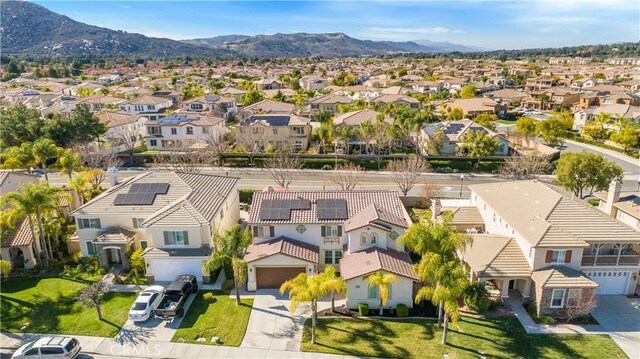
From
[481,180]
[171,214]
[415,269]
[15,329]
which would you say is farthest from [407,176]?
[15,329]

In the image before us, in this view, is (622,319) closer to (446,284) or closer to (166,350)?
(446,284)

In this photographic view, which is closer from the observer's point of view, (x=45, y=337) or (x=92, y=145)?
(x=45, y=337)

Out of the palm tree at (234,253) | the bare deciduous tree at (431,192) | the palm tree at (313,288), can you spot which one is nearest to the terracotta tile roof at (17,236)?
the palm tree at (234,253)

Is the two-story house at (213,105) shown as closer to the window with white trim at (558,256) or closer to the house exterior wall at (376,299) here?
the house exterior wall at (376,299)

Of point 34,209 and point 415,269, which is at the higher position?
point 34,209

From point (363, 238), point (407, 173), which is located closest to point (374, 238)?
point (363, 238)

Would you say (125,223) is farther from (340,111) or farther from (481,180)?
(340,111)
